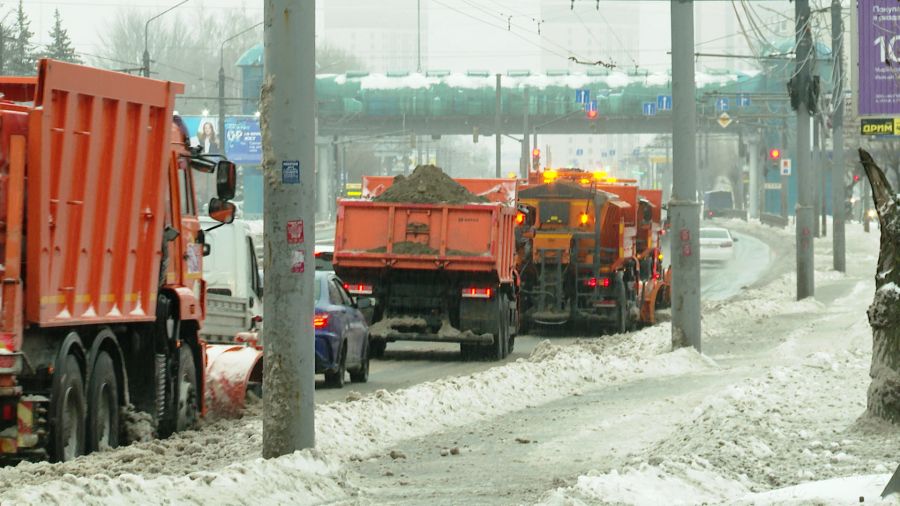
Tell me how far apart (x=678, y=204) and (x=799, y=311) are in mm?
12312

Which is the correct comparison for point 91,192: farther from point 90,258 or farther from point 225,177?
point 225,177

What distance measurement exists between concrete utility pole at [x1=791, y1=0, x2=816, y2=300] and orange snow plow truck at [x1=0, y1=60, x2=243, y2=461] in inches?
835

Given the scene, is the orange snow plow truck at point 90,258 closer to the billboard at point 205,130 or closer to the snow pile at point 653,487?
the snow pile at point 653,487

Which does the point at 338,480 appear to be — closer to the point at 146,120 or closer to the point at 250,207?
the point at 146,120

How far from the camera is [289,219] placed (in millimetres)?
10352

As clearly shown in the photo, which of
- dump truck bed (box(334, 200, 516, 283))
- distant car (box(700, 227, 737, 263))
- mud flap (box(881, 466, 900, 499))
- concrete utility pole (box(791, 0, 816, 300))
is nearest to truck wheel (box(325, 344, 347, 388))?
dump truck bed (box(334, 200, 516, 283))

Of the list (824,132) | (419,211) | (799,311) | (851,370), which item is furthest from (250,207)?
(851,370)

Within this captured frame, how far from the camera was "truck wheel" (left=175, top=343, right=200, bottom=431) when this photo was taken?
13625 mm

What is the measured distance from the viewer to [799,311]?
33.3m

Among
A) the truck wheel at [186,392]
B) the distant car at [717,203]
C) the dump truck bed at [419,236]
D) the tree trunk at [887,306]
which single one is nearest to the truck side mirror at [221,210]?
the truck wheel at [186,392]

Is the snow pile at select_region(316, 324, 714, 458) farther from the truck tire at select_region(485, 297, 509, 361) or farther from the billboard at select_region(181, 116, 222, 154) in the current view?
the billboard at select_region(181, 116, 222, 154)

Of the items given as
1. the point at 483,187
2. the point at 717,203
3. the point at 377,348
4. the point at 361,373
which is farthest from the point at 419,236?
the point at 717,203

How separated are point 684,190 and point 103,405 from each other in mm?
11621

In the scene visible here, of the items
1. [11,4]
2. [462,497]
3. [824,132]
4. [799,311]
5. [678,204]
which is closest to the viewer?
[462,497]
